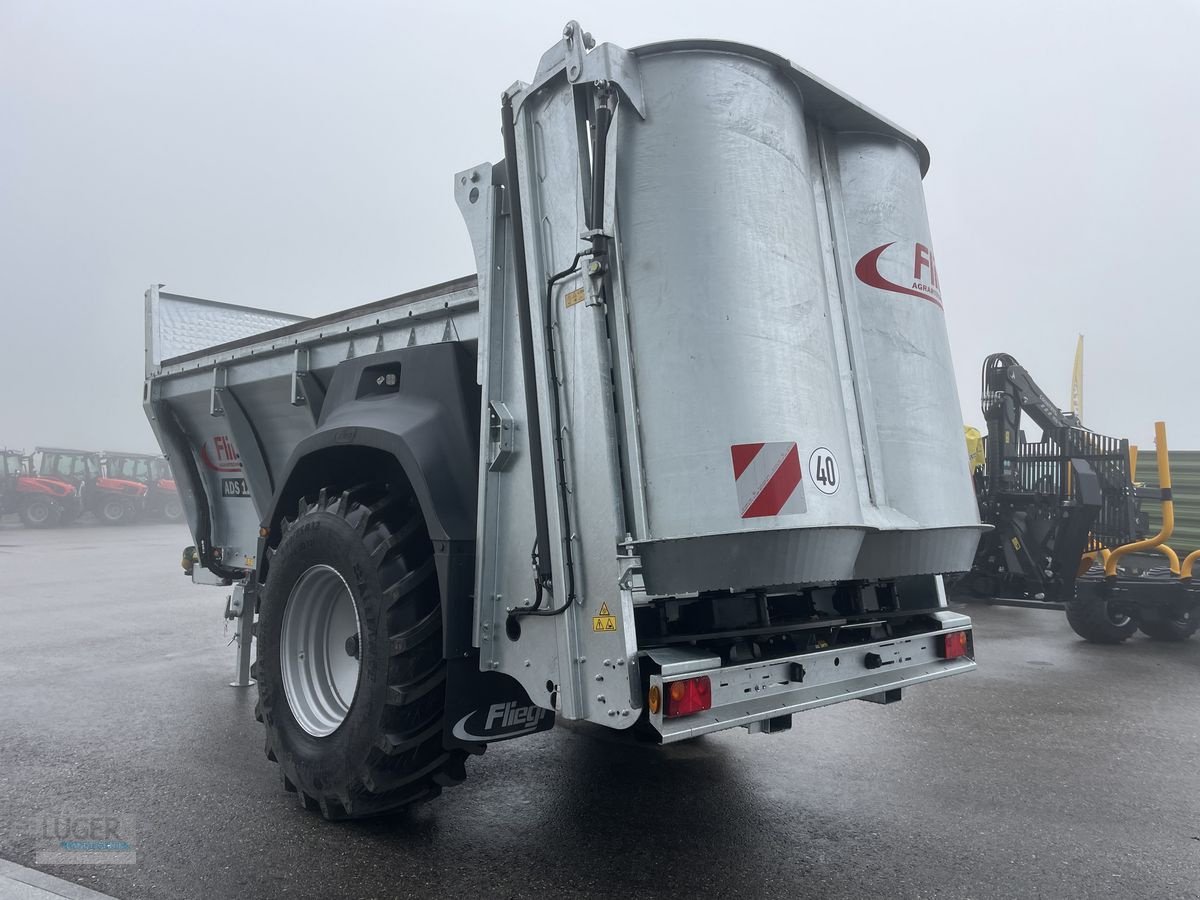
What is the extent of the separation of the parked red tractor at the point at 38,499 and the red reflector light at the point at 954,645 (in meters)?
30.7

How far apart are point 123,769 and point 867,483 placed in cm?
405

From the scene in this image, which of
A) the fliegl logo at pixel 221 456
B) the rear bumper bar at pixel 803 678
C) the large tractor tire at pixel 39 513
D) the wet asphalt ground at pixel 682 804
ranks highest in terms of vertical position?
the large tractor tire at pixel 39 513

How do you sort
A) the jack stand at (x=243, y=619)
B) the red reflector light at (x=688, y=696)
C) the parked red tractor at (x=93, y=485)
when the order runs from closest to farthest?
1. the red reflector light at (x=688, y=696)
2. the jack stand at (x=243, y=619)
3. the parked red tractor at (x=93, y=485)

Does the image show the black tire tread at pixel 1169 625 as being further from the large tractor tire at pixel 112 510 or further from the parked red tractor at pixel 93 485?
the large tractor tire at pixel 112 510

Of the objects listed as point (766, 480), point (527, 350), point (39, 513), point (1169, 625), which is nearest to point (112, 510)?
point (39, 513)

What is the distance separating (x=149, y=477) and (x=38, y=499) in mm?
4453

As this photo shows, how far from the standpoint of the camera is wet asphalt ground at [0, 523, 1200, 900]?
10.9ft

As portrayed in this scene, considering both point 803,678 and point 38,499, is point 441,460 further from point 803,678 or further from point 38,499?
point 38,499

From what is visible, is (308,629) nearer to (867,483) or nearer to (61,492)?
(867,483)

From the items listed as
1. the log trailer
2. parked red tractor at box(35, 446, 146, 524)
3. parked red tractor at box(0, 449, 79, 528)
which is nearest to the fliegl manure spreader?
the log trailer

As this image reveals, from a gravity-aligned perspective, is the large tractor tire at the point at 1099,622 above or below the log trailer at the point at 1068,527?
below

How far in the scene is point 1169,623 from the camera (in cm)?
886

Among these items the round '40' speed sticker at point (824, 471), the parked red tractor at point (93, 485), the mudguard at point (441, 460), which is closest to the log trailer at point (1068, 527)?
the round '40' speed sticker at point (824, 471)

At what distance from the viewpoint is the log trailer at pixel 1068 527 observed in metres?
8.56
